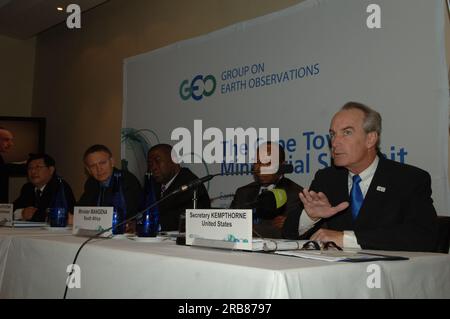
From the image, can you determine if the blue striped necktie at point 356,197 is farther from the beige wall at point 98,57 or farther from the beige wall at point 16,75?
the beige wall at point 16,75

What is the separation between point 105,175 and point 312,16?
193 cm

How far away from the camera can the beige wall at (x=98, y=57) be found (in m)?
4.56

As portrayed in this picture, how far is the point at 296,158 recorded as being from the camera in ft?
11.2

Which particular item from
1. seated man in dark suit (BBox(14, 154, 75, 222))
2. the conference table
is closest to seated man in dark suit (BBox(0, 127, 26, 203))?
seated man in dark suit (BBox(14, 154, 75, 222))

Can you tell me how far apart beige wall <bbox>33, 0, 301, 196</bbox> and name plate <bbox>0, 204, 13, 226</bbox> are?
2.45 meters

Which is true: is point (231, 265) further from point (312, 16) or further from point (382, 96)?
point (312, 16)

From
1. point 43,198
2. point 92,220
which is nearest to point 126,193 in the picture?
point 92,220

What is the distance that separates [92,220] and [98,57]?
164 inches

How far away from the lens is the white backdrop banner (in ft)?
8.84

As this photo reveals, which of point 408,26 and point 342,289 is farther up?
point 408,26

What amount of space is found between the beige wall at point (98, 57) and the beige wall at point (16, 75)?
0.11 metres

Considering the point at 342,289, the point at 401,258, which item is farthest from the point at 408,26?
the point at 342,289

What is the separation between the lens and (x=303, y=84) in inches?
134

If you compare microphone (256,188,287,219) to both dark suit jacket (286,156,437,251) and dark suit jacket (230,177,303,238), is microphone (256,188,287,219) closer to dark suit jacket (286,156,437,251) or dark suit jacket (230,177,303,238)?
dark suit jacket (286,156,437,251)
